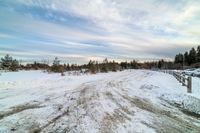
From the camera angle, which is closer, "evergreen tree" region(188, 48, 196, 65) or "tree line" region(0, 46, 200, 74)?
"tree line" region(0, 46, 200, 74)

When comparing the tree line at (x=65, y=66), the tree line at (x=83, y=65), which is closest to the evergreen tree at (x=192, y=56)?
the tree line at (x=83, y=65)

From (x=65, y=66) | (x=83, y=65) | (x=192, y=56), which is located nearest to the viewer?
(x=65, y=66)

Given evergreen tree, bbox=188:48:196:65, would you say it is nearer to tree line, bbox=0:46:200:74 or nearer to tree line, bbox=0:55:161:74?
tree line, bbox=0:46:200:74

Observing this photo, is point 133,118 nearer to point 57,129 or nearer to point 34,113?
point 57,129

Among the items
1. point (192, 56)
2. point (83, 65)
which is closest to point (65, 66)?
point (83, 65)

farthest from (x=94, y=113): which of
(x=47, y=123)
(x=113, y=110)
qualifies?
(x=47, y=123)

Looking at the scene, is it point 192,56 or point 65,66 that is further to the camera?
point 192,56

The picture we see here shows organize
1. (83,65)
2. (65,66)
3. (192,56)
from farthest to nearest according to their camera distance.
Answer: (192,56) → (83,65) → (65,66)

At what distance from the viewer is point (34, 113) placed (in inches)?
255

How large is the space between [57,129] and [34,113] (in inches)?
77.4

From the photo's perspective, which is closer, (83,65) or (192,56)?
(83,65)

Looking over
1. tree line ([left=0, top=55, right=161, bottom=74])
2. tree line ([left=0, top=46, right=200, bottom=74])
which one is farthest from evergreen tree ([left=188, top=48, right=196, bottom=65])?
tree line ([left=0, top=55, right=161, bottom=74])

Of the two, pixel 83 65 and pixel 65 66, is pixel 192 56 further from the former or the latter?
pixel 65 66

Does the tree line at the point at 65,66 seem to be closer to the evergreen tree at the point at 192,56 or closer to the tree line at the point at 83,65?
the tree line at the point at 83,65
